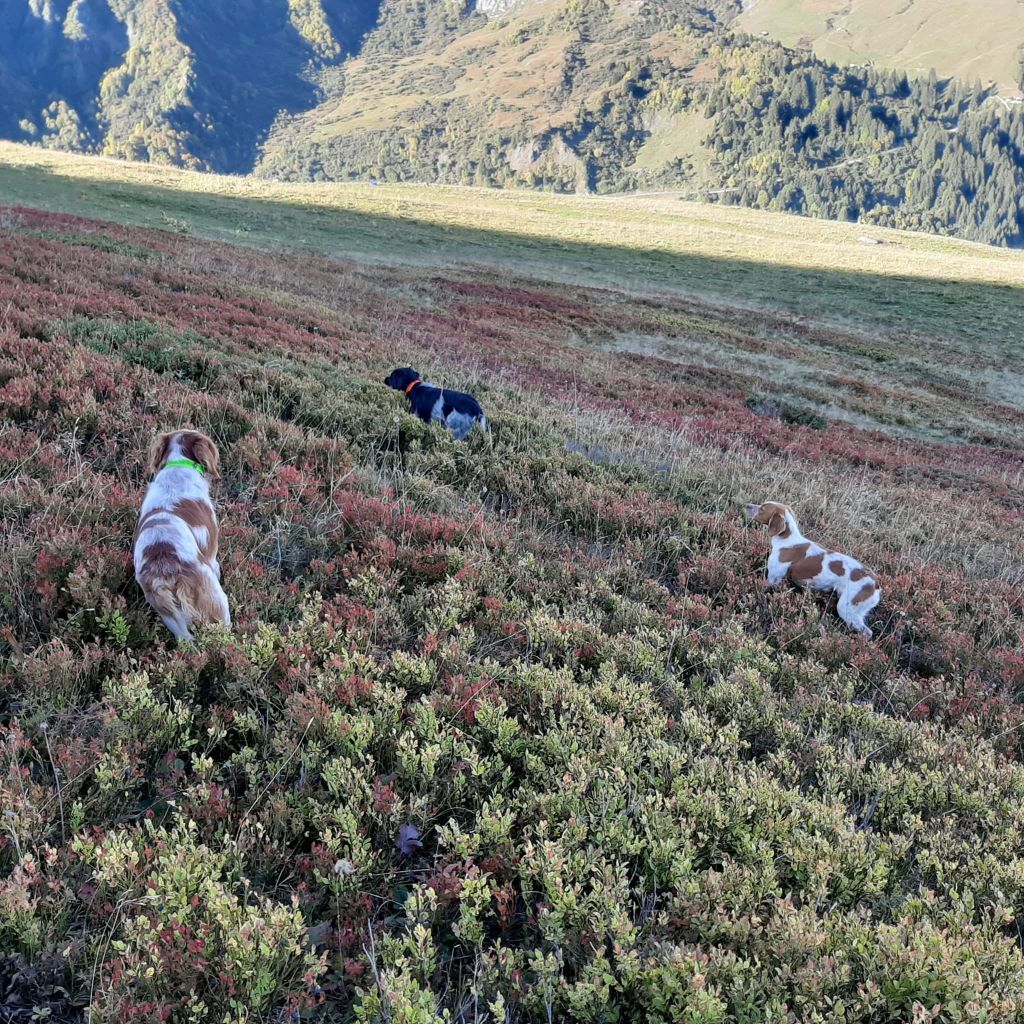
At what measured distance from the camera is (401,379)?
8.65m

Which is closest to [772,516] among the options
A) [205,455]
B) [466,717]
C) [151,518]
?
[466,717]

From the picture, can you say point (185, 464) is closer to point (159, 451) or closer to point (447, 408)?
point (159, 451)

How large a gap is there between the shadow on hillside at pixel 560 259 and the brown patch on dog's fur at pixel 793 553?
2826 centimetres

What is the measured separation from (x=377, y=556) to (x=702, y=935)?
290cm

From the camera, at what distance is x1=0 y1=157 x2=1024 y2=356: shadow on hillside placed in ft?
107

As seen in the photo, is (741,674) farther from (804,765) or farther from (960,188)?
(960,188)

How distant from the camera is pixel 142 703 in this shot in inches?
107

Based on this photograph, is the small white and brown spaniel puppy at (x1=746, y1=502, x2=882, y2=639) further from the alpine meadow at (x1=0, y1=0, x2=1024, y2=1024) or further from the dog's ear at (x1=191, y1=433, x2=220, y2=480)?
the dog's ear at (x1=191, y1=433, x2=220, y2=480)

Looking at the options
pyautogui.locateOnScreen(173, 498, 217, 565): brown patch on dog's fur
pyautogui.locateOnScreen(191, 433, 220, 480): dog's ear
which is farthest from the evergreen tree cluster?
pyautogui.locateOnScreen(173, 498, 217, 565): brown patch on dog's fur

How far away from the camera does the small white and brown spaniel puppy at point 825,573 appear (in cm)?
528

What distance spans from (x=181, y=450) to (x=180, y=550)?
4.06ft

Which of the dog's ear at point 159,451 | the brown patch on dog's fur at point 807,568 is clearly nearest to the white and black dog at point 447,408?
the dog's ear at point 159,451

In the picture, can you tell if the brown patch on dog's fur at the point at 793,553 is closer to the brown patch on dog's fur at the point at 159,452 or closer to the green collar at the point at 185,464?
the green collar at the point at 185,464

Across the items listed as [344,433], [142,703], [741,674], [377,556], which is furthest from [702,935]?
[344,433]
